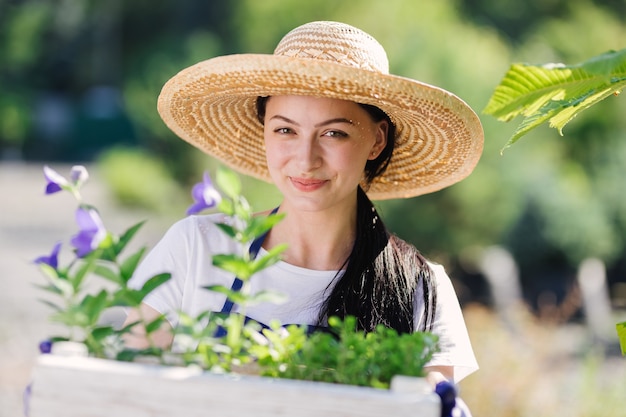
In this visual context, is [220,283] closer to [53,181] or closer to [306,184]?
[306,184]

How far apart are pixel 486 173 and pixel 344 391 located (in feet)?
23.7

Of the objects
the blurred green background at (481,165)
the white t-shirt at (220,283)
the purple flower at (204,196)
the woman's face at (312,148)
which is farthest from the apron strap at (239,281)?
the blurred green background at (481,165)

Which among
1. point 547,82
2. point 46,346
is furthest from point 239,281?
point 547,82

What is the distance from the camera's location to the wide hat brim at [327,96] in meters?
1.95

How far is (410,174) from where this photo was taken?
255cm

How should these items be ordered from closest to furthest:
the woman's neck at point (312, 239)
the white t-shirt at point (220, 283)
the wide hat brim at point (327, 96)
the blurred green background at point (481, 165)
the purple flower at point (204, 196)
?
the purple flower at point (204, 196)
the wide hat brim at point (327, 96)
the white t-shirt at point (220, 283)
the woman's neck at point (312, 239)
the blurred green background at point (481, 165)

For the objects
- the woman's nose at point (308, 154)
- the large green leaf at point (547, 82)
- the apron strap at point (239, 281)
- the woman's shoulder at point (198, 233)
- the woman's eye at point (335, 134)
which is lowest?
the apron strap at point (239, 281)

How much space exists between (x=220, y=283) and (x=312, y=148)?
13.4 inches

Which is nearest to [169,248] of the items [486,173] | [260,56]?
[260,56]

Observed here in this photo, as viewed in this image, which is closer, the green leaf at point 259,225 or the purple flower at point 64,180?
the green leaf at point 259,225

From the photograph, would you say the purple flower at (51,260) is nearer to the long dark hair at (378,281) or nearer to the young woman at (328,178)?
the young woman at (328,178)

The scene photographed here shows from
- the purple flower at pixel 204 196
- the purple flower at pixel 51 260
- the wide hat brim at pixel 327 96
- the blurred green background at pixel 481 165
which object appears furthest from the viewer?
the blurred green background at pixel 481 165

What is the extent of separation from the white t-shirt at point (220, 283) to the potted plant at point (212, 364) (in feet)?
1.92

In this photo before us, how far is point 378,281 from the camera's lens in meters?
Answer: 2.18
